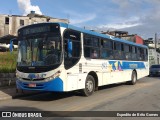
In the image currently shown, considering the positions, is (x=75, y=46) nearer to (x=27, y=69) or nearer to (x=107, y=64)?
(x=27, y=69)

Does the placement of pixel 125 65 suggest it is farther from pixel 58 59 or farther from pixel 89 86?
pixel 58 59

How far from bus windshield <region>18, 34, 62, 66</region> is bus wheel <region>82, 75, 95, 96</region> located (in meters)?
2.50

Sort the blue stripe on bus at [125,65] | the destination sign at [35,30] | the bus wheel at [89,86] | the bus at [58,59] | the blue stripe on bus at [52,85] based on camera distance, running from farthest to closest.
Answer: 1. the blue stripe on bus at [125,65]
2. the bus wheel at [89,86]
3. the destination sign at [35,30]
4. the bus at [58,59]
5. the blue stripe on bus at [52,85]

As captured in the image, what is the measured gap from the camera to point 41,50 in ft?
39.5

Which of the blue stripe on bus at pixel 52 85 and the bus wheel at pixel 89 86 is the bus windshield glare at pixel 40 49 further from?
the bus wheel at pixel 89 86

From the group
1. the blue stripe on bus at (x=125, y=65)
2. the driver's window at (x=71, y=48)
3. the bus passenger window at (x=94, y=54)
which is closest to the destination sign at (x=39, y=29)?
the driver's window at (x=71, y=48)

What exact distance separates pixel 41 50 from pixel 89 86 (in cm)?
324

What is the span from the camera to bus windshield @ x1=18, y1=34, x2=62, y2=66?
39.0ft

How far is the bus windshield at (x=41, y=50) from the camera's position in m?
11.9

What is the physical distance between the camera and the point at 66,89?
12.0 meters

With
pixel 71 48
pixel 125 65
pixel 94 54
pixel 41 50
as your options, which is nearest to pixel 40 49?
pixel 41 50

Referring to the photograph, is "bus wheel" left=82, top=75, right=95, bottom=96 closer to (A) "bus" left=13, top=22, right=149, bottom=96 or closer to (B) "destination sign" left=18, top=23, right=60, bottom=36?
(A) "bus" left=13, top=22, right=149, bottom=96

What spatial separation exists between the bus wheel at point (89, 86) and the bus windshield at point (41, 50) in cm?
250

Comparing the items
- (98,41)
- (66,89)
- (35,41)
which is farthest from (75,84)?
(98,41)
